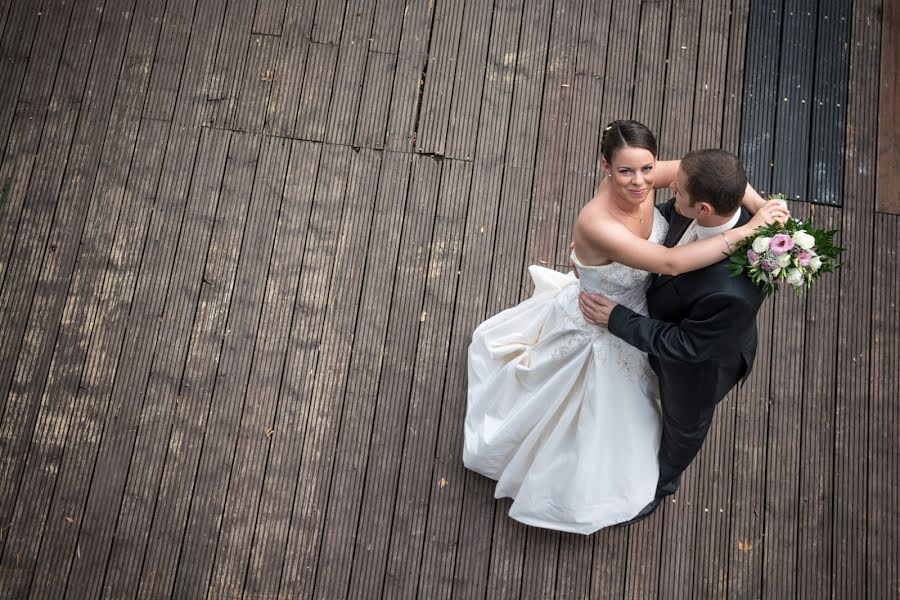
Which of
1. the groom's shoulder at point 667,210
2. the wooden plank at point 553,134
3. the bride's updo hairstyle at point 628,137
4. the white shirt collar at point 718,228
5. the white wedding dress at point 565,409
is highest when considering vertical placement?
the wooden plank at point 553,134

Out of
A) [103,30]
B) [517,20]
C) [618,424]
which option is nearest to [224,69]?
[103,30]

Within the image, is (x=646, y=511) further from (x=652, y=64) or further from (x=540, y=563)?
(x=652, y=64)

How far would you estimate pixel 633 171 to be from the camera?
2.04 metres

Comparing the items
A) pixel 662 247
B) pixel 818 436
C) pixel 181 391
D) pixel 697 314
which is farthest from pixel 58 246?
pixel 818 436

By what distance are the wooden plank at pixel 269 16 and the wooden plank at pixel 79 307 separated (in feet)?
1.52

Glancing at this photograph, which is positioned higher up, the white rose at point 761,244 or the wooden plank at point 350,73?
the wooden plank at point 350,73

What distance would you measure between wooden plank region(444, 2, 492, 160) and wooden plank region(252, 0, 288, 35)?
87 centimetres

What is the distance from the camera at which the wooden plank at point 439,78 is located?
3.30 m

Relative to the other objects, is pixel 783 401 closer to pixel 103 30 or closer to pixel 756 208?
pixel 756 208

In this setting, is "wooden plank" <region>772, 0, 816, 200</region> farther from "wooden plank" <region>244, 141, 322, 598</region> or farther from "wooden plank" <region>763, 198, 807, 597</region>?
"wooden plank" <region>244, 141, 322, 598</region>

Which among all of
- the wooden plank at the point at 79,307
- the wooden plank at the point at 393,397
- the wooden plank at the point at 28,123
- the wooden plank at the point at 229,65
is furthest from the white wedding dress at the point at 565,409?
the wooden plank at the point at 28,123

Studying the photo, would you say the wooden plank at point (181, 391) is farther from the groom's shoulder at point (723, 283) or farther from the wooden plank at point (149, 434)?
the groom's shoulder at point (723, 283)

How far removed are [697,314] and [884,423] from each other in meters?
1.71

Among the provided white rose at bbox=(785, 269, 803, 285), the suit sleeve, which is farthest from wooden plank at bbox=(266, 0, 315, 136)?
white rose at bbox=(785, 269, 803, 285)
